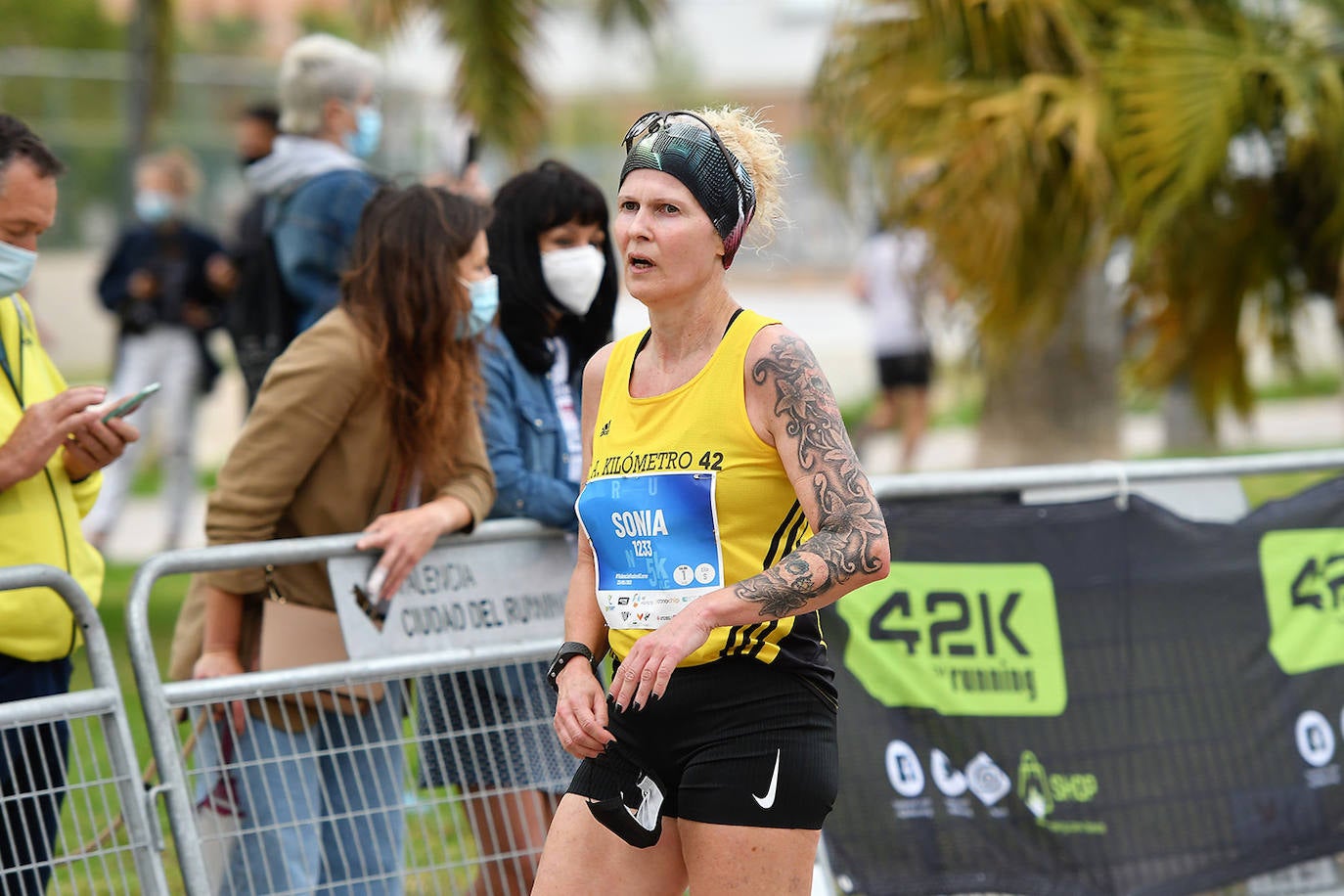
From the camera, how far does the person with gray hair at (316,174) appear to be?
5.28 m

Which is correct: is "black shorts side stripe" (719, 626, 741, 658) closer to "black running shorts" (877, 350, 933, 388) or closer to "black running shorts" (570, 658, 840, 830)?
"black running shorts" (570, 658, 840, 830)

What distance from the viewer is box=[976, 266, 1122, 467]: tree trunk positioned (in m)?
10.8

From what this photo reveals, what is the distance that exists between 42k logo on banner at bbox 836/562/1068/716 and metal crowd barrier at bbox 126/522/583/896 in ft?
3.19

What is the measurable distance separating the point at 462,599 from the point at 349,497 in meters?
0.41

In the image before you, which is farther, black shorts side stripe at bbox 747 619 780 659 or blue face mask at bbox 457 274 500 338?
blue face mask at bbox 457 274 500 338

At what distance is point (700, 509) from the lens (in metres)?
2.81

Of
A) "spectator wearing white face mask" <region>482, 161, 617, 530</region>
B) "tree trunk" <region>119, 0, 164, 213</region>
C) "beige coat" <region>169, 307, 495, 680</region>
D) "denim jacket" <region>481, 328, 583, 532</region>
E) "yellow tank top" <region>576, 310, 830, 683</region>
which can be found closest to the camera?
"yellow tank top" <region>576, 310, 830, 683</region>

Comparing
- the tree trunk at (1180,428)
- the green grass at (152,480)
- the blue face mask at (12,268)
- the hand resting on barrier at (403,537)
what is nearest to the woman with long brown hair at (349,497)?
the hand resting on barrier at (403,537)

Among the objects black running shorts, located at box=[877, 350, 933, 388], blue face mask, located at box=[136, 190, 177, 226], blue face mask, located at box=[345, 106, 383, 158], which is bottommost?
black running shorts, located at box=[877, 350, 933, 388]

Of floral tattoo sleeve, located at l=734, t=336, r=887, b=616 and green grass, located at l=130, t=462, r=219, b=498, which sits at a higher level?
green grass, located at l=130, t=462, r=219, b=498

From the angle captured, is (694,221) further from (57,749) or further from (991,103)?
(991,103)

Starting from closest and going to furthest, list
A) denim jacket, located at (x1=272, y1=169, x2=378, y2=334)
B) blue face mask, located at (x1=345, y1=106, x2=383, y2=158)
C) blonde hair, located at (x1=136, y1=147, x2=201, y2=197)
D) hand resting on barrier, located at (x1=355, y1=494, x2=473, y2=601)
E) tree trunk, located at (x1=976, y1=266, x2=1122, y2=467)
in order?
hand resting on barrier, located at (x1=355, y1=494, x2=473, y2=601)
denim jacket, located at (x1=272, y1=169, x2=378, y2=334)
blue face mask, located at (x1=345, y1=106, x2=383, y2=158)
blonde hair, located at (x1=136, y1=147, x2=201, y2=197)
tree trunk, located at (x1=976, y1=266, x2=1122, y2=467)

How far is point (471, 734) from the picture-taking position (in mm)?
4020

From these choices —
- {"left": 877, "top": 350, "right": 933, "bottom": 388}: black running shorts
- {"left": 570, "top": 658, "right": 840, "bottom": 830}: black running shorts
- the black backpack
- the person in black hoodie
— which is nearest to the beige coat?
{"left": 570, "top": 658, "right": 840, "bottom": 830}: black running shorts
